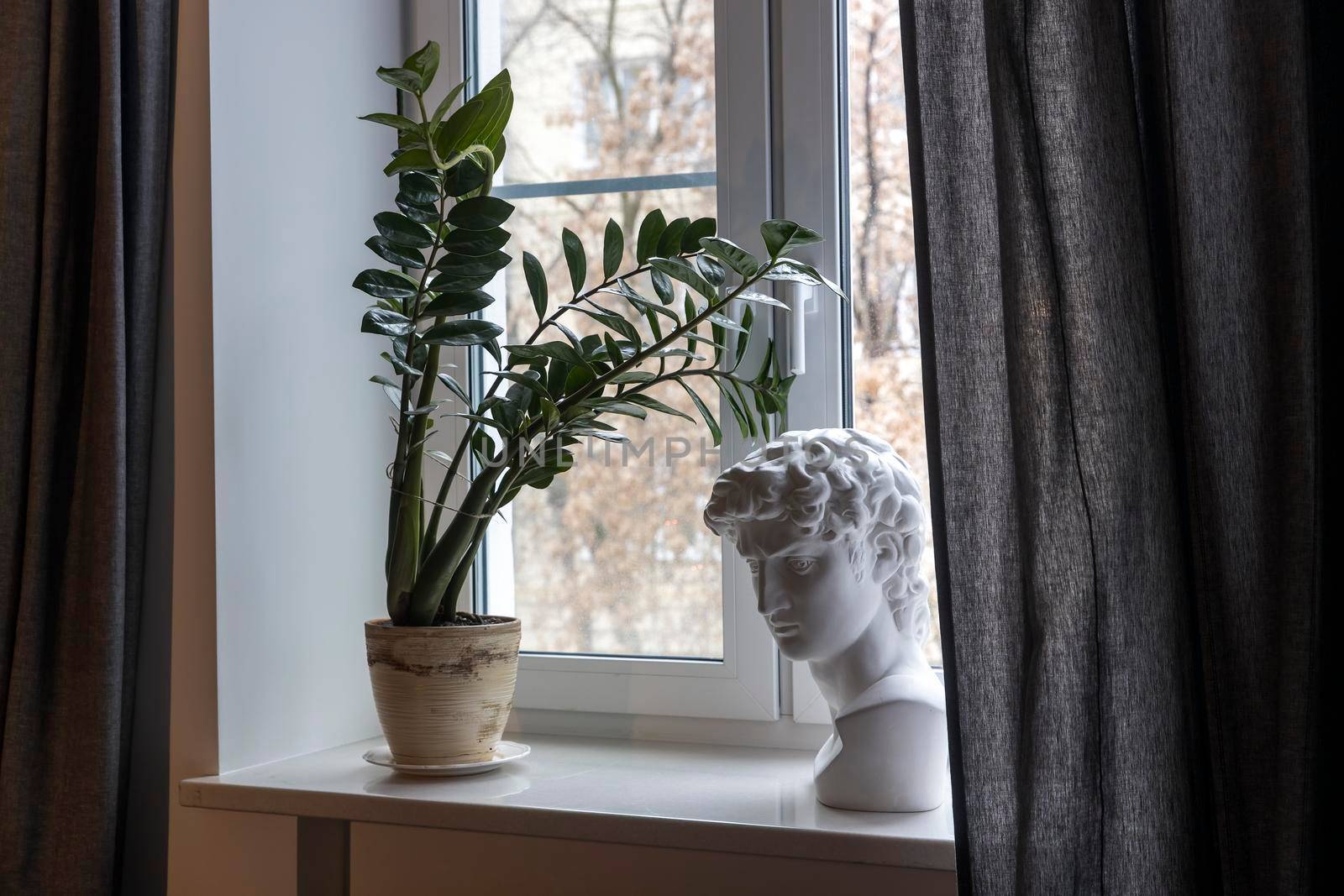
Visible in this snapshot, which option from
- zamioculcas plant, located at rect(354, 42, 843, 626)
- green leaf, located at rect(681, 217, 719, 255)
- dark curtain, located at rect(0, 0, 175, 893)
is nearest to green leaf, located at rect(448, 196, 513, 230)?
zamioculcas plant, located at rect(354, 42, 843, 626)

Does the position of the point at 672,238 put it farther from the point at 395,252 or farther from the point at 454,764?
the point at 454,764

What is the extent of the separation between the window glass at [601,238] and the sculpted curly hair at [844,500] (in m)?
0.35

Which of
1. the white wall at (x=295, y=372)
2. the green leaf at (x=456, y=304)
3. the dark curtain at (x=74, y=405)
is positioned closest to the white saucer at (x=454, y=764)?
the white wall at (x=295, y=372)

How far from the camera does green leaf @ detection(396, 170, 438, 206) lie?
126 cm

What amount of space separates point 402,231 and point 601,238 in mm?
388

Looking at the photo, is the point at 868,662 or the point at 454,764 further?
the point at 454,764

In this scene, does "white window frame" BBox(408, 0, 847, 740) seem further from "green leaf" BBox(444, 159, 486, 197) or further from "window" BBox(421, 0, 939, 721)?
"green leaf" BBox(444, 159, 486, 197)

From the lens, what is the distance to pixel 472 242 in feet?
4.12

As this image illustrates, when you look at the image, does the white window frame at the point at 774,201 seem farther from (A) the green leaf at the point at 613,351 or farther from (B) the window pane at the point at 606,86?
(A) the green leaf at the point at 613,351

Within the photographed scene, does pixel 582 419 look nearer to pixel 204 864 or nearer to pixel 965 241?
pixel 965 241

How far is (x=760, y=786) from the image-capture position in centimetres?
127

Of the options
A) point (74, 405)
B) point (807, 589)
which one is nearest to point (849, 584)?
point (807, 589)

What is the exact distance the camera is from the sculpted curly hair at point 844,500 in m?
1.12

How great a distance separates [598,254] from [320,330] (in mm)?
404
